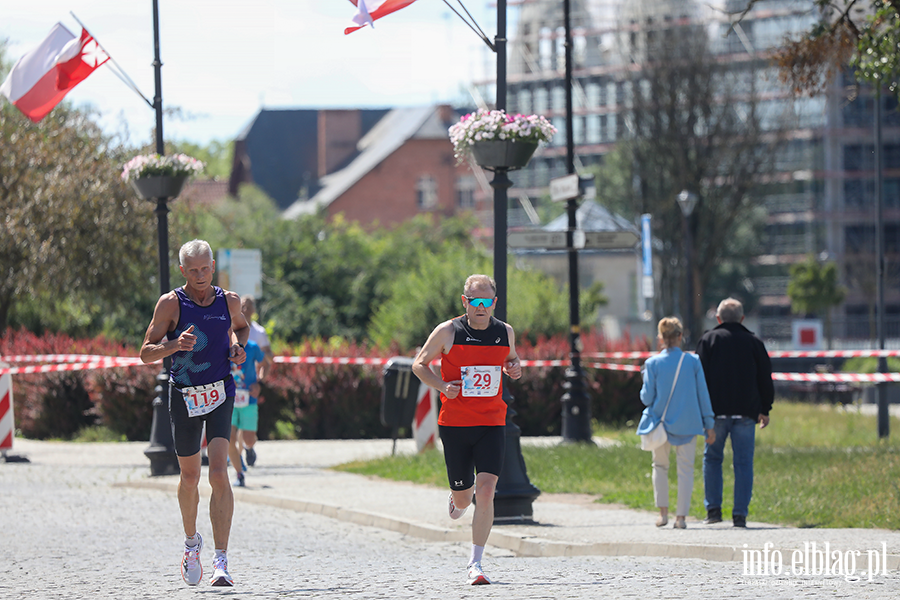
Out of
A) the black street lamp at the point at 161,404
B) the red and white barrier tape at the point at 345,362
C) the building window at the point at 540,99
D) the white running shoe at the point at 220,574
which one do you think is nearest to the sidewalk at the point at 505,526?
the black street lamp at the point at 161,404

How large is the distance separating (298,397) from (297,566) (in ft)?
40.6

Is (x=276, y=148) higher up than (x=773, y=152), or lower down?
higher up

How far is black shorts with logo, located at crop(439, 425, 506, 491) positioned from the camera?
7562 millimetres

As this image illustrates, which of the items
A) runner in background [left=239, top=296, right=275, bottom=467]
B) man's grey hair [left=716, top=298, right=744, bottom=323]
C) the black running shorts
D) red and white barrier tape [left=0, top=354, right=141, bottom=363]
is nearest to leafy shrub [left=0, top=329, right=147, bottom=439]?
red and white barrier tape [left=0, top=354, right=141, bottom=363]

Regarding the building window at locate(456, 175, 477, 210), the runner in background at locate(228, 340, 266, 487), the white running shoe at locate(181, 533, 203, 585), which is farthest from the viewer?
the building window at locate(456, 175, 477, 210)

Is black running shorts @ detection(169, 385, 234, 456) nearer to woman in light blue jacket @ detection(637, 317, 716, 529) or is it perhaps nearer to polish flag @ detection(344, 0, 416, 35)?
woman in light blue jacket @ detection(637, 317, 716, 529)

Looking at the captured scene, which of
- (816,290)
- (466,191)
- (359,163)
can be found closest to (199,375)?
(816,290)

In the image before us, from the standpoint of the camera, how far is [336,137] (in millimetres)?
87250

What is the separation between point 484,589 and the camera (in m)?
7.07

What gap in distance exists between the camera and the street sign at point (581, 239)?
1557 cm

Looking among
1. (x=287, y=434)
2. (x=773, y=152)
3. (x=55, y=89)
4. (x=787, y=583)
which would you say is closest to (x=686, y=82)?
(x=773, y=152)

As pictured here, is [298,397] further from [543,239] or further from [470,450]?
[470,450]

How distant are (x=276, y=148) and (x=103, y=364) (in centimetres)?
7292

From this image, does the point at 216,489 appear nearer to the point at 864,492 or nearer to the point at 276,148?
the point at 864,492
